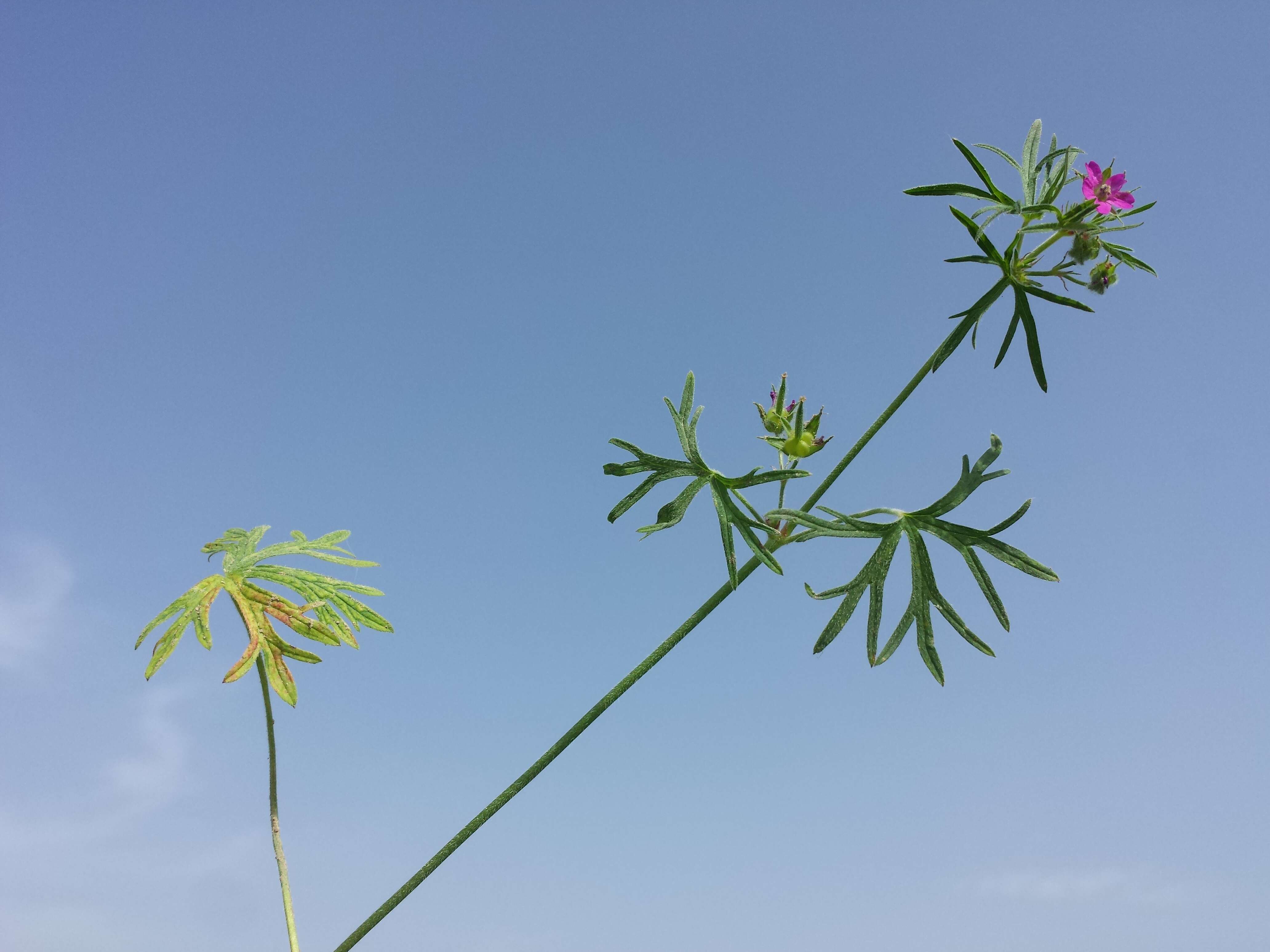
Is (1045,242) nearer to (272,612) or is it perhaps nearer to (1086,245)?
(1086,245)

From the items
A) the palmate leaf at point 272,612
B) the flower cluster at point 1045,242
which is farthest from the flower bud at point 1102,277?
the palmate leaf at point 272,612

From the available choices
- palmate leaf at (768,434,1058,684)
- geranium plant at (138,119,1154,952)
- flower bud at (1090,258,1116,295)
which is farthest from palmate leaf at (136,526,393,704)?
flower bud at (1090,258,1116,295)

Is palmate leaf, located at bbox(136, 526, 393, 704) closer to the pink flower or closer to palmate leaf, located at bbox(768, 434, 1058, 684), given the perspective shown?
palmate leaf, located at bbox(768, 434, 1058, 684)

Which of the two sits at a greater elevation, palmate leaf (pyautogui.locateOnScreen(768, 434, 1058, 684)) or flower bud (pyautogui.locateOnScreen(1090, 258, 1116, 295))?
flower bud (pyautogui.locateOnScreen(1090, 258, 1116, 295))

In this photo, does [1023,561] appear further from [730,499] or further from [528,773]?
[528,773]

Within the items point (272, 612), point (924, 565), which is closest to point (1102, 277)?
point (924, 565)
